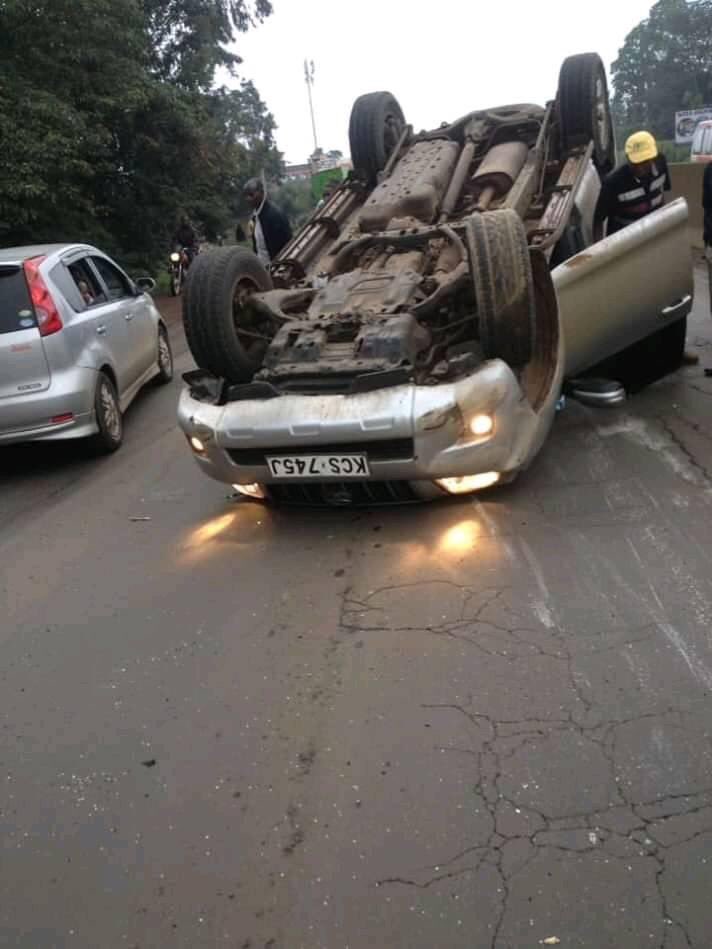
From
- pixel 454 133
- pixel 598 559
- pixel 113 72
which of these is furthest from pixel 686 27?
pixel 598 559

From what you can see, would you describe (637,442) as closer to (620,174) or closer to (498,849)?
(620,174)

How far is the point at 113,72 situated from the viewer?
595 inches

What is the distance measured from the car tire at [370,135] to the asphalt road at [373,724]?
148 inches

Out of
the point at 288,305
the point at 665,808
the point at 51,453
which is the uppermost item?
the point at 288,305

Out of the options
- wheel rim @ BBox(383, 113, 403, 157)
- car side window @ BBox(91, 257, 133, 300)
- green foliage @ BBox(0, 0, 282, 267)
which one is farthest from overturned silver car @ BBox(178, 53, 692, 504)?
green foliage @ BBox(0, 0, 282, 267)

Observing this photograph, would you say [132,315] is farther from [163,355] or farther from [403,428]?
[403,428]

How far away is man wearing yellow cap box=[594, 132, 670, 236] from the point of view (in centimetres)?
648

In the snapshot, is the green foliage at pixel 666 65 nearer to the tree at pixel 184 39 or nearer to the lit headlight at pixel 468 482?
the tree at pixel 184 39

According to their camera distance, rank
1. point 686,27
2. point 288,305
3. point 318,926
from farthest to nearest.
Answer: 1. point 686,27
2. point 288,305
3. point 318,926

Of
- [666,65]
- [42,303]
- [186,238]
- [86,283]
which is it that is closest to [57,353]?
[42,303]

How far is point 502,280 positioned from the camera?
4.30 metres

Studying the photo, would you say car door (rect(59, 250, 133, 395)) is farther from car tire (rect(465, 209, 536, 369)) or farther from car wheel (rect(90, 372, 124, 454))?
car tire (rect(465, 209, 536, 369))

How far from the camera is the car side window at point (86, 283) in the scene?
6891 mm

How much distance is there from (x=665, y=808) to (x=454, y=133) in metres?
6.43
